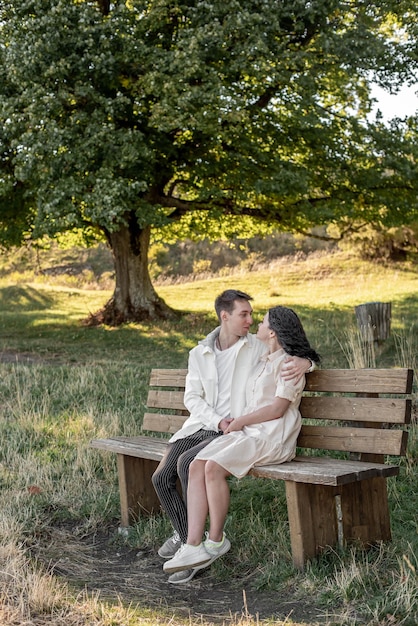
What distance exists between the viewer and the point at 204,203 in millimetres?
19484

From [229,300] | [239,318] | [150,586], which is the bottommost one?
[150,586]

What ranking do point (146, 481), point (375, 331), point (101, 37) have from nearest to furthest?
1. point (146, 481)
2. point (375, 331)
3. point (101, 37)

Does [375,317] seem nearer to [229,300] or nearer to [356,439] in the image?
[229,300]

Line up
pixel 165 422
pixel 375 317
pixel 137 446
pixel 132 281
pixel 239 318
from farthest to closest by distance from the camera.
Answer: pixel 132 281
pixel 375 317
pixel 165 422
pixel 137 446
pixel 239 318

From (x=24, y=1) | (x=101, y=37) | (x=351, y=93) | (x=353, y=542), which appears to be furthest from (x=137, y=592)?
(x=351, y=93)

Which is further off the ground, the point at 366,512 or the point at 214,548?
the point at 366,512

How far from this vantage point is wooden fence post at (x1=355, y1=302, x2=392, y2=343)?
472 inches

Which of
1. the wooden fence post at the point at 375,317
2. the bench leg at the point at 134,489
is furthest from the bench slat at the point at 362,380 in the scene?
the wooden fence post at the point at 375,317

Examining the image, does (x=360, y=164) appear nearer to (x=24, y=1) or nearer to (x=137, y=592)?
(x=24, y=1)

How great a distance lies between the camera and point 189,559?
181 inches

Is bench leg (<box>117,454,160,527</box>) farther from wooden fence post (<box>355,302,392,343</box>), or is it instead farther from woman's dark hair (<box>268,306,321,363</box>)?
wooden fence post (<box>355,302,392,343</box>)

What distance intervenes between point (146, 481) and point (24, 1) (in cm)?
1308

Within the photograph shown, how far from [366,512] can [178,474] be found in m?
1.15

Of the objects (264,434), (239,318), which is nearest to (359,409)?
(264,434)
